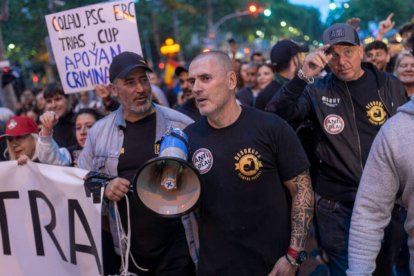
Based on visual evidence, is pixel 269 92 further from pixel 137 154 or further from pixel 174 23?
pixel 174 23

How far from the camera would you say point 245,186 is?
319 cm

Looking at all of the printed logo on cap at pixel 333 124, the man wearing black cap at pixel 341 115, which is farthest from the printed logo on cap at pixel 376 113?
the printed logo on cap at pixel 333 124

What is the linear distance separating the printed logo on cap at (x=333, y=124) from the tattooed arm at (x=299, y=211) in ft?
2.74

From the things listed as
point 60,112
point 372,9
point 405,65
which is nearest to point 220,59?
point 405,65

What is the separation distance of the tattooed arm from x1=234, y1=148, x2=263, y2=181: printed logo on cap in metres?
0.24

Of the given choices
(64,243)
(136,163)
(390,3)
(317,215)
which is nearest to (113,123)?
(136,163)

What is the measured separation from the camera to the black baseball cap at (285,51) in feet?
18.8

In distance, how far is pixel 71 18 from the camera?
5.80m

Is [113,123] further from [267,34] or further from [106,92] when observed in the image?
[267,34]

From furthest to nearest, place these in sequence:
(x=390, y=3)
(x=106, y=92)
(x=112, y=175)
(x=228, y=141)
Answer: (x=390, y=3), (x=106, y=92), (x=112, y=175), (x=228, y=141)

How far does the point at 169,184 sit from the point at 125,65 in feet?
4.66

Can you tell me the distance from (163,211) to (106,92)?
9.01 ft

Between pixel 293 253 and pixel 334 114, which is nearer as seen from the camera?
pixel 293 253

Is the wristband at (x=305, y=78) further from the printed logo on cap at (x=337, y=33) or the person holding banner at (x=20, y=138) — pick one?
the person holding banner at (x=20, y=138)
